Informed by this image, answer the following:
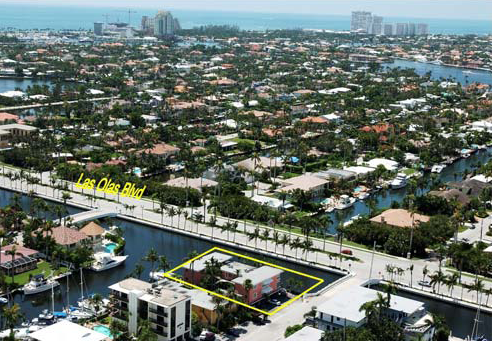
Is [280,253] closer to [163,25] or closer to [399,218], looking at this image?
[399,218]

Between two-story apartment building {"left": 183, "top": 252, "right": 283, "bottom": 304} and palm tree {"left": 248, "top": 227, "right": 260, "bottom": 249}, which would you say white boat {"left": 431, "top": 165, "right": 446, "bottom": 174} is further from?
two-story apartment building {"left": 183, "top": 252, "right": 283, "bottom": 304}

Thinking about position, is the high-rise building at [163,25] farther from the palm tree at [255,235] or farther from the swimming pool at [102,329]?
the swimming pool at [102,329]

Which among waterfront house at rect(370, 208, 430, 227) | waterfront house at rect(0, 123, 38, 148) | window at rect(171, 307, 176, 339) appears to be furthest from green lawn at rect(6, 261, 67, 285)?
waterfront house at rect(0, 123, 38, 148)

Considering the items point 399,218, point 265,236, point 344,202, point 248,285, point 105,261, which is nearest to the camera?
point 248,285

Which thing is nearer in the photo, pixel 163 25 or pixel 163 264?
pixel 163 264

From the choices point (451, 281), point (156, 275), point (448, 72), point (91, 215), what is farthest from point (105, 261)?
point (448, 72)

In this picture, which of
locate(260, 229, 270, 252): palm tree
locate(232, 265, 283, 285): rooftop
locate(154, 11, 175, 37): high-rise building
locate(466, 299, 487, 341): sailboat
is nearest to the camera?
locate(466, 299, 487, 341): sailboat

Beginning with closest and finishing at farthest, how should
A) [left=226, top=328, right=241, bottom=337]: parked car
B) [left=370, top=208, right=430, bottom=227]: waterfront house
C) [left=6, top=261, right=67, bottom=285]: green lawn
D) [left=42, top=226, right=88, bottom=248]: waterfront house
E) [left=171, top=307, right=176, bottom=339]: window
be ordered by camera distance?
[left=171, top=307, right=176, bottom=339]: window < [left=226, top=328, right=241, bottom=337]: parked car < [left=6, top=261, right=67, bottom=285]: green lawn < [left=42, top=226, right=88, bottom=248]: waterfront house < [left=370, top=208, right=430, bottom=227]: waterfront house
